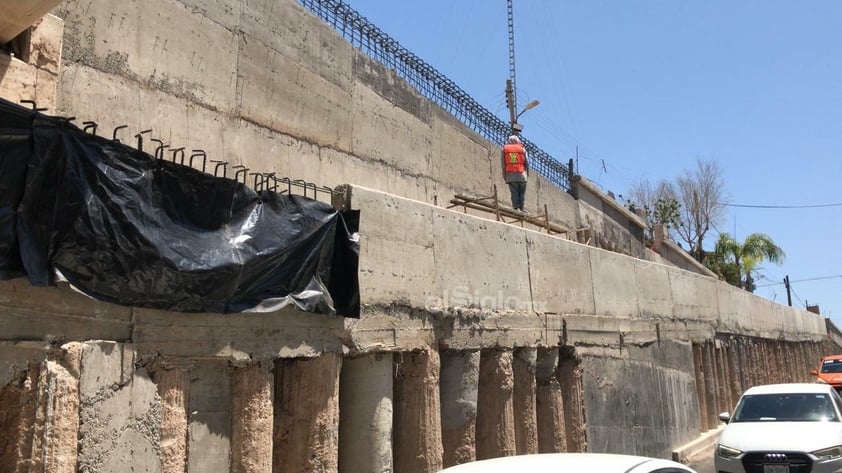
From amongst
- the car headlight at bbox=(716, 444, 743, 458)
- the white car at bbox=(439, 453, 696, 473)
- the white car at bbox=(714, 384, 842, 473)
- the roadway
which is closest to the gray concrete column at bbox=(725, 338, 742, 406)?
the roadway

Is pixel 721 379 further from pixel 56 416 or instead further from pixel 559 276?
pixel 56 416

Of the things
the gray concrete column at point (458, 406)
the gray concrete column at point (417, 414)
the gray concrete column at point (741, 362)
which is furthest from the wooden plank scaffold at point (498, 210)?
the gray concrete column at point (741, 362)

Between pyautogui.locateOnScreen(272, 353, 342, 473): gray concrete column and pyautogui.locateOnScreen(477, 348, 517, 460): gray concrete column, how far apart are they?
2.78 metres

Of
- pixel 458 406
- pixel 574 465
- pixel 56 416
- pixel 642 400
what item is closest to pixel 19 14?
pixel 56 416

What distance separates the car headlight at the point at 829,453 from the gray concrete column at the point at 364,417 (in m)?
6.08

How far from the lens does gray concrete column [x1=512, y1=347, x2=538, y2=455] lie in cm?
892

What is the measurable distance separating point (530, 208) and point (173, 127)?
41.0ft

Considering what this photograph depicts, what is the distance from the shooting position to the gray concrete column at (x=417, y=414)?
7277mm

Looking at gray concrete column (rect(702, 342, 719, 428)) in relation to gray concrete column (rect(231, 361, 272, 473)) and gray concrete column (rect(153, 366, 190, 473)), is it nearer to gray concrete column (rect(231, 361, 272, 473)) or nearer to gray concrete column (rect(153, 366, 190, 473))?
gray concrete column (rect(231, 361, 272, 473))

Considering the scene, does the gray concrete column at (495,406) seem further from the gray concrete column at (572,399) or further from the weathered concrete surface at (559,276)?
the gray concrete column at (572,399)

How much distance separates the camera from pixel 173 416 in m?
5.12

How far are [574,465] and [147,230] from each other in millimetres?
3411

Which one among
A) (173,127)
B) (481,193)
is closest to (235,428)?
(173,127)

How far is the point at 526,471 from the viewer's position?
3.86m
